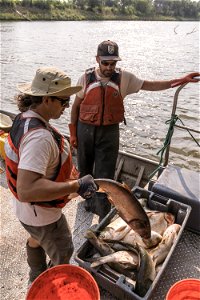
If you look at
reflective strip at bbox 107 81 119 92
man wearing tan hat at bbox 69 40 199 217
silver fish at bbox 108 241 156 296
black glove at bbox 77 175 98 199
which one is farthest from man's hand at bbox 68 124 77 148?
silver fish at bbox 108 241 156 296

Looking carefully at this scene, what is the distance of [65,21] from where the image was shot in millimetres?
54438

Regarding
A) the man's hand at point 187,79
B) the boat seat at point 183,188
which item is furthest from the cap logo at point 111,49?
the boat seat at point 183,188

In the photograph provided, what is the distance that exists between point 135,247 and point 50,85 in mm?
1570

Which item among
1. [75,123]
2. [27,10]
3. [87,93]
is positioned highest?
[27,10]

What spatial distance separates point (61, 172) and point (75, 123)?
236 centimetres

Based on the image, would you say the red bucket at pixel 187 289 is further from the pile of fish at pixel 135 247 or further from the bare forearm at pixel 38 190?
the bare forearm at pixel 38 190

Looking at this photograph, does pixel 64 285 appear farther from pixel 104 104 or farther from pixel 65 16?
pixel 65 16

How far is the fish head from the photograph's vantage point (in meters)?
2.83

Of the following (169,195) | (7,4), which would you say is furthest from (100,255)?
(7,4)

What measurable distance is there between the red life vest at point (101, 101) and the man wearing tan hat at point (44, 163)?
162 cm

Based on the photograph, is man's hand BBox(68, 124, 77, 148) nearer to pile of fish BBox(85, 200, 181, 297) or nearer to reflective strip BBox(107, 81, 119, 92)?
reflective strip BBox(107, 81, 119, 92)

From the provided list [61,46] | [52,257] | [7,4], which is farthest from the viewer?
[7,4]

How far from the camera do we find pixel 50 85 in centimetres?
239

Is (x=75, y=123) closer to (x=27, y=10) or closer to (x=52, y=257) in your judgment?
(x=52, y=257)
